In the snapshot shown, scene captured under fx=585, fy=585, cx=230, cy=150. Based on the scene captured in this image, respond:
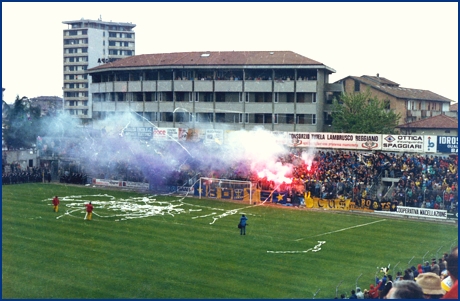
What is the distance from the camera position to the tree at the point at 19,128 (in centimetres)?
6556

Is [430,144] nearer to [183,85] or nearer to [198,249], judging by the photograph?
[198,249]

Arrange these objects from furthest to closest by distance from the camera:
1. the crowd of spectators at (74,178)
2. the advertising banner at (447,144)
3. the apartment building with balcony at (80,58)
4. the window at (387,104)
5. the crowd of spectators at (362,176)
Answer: the apartment building with balcony at (80,58) → the window at (387,104) → the crowd of spectators at (74,178) → the advertising banner at (447,144) → the crowd of spectators at (362,176)

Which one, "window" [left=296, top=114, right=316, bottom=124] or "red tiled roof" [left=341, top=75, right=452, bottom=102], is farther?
"red tiled roof" [left=341, top=75, right=452, bottom=102]

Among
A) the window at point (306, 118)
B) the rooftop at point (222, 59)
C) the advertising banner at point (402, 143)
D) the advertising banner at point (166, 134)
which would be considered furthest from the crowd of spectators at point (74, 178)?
the advertising banner at point (402, 143)

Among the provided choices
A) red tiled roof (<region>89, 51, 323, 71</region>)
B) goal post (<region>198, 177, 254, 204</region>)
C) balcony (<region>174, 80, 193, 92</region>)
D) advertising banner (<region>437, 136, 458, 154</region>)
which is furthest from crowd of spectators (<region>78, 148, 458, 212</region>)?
red tiled roof (<region>89, 51, 323, 71</region>)

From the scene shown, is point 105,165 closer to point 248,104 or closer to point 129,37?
point 248,104

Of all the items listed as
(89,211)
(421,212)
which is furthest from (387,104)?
(89,211)

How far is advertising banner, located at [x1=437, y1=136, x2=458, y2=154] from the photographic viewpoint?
3959 cm

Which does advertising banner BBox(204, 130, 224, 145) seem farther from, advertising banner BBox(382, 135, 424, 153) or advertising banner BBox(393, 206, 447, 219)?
advertising banner BBox(393, 206, 447, 219)

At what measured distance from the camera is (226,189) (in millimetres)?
44812

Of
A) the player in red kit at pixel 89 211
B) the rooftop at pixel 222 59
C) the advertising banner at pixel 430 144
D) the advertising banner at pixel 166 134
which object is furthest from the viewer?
the rooftop at pixel 222 59

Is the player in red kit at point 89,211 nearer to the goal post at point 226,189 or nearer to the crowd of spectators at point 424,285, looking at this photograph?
the goal post at point 226,189

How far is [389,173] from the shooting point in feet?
137

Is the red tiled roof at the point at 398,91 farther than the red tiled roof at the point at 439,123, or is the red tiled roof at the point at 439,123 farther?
the red tiled roof at the point at 398,91
